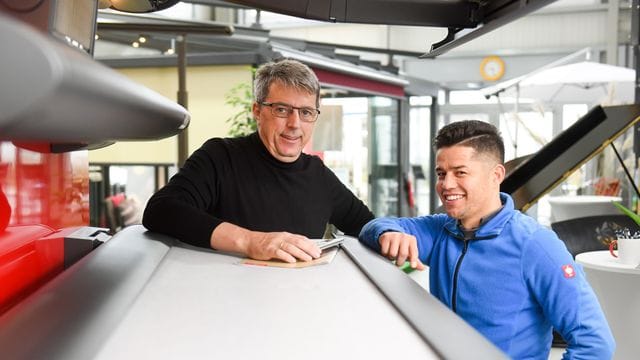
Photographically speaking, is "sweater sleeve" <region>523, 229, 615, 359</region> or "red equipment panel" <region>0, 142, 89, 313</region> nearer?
"red equipment panel" <region>0, 142, 89, 313</region>

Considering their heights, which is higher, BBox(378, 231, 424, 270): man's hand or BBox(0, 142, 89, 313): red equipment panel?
BBox(0, 142, 89, 313): red equipment panel

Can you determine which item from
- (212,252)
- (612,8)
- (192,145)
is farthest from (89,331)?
(612,8)

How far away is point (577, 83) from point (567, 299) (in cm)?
822

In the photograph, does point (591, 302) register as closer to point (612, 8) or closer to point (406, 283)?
point (406, 283)

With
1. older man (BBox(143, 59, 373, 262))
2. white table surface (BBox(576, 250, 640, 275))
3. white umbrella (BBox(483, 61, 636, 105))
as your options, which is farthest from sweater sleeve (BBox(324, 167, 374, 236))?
white umbrella (BBox(483, 61, 636, 105))

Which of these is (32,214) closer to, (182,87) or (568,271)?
(568,271)

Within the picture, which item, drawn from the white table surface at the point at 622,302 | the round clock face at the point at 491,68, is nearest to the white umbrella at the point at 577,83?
the round clock face at the point at 491,68

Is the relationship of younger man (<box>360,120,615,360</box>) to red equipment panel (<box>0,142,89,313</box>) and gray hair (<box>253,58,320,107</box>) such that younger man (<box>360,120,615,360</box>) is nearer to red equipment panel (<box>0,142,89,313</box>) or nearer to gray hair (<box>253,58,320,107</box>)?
gray hair (<box>253,58,320,107</box>)

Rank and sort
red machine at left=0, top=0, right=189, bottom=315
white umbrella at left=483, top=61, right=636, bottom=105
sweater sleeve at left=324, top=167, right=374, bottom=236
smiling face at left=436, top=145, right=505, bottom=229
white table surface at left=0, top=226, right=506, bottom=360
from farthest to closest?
1. white umbrella at left=483, top=61, right=636, bottom=105
2. sweater sleeve at left=324, top=167, right=374, bottom=236
3. smiling face at left=436, top=145, right=505, bottom=229
4. white table surface at left=0, top=226, right=506, bottom=360
5. red machine at left=0, top=0, right=189, bottom=315

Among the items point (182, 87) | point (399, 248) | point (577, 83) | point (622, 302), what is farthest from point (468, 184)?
point (577, 83)

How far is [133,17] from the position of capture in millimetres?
6375

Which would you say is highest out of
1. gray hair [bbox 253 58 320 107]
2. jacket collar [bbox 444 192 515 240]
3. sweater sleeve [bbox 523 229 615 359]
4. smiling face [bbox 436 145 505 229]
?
gray hair [bbox 253 58 320 107]

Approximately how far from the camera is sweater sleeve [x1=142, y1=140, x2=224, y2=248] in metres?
1.56

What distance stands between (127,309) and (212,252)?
595mm
